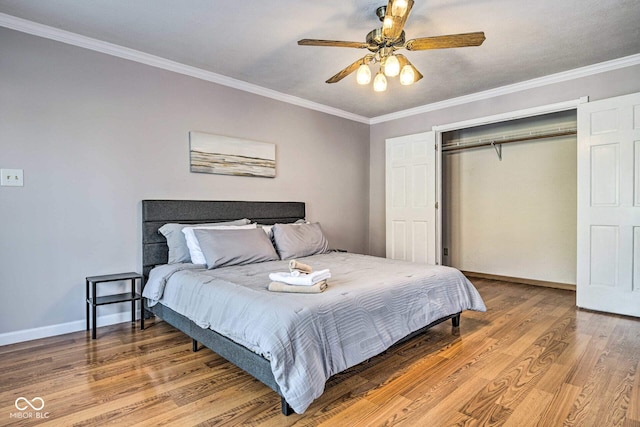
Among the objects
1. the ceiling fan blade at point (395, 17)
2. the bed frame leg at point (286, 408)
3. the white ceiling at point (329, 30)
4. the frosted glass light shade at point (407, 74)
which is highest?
the white ceiling at point (329, 30)

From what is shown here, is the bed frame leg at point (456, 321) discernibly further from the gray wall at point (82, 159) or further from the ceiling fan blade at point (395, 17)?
the gray wall at point (82, 159)

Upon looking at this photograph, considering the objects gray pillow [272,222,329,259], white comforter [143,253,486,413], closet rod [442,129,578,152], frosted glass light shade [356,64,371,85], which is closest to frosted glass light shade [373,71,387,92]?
frosted glass light shade [356,64,371,85]

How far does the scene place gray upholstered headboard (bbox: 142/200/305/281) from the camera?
3.31 m

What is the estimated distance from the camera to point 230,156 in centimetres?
395

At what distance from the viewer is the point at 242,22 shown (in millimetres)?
2738

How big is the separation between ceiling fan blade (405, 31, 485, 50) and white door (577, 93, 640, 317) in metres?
2.14

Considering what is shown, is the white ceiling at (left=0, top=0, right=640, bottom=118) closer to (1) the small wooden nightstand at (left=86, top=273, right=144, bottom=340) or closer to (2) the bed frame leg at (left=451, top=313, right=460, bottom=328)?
(1) the small wooden nightstand at (left=86, top=273, right=144, bottom=340)

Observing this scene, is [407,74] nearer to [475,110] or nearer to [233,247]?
[233,247]

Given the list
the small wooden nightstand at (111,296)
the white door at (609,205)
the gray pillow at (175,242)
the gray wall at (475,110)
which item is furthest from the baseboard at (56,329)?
the white door at (609,205)

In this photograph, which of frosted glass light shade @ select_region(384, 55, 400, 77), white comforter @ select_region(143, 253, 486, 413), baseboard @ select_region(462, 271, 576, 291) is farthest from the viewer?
baseboard @ select_region(462, 271, 576, 291)

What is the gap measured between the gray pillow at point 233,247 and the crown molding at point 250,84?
1723 millimetres

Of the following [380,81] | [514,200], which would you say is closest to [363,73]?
[380,81]

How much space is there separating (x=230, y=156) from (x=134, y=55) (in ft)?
4.29

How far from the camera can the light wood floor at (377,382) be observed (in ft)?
5.90
